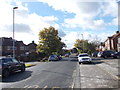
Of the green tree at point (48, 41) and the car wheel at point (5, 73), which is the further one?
the green tree at point (48, 41)

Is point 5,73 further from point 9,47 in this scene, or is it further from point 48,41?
point 9,47

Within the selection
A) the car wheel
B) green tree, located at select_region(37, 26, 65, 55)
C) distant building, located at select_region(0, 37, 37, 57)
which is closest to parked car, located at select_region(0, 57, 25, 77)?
the car wheel

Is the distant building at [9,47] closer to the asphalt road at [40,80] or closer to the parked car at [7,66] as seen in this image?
the parked car at [7,66]

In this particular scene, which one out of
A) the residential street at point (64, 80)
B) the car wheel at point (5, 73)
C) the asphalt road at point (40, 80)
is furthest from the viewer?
the car wheel at point (5, 73)

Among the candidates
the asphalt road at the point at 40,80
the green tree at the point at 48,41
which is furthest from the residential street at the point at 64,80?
the green tree at the point at 48,41

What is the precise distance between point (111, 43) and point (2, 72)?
6171 cm

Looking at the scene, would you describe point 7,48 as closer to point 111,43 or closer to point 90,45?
point 90,45

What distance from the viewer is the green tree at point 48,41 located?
172 ft

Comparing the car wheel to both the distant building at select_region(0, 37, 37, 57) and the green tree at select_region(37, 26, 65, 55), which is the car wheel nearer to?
the green tree at select_region(37, 26, 65, 55)

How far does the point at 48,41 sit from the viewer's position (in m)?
53.3

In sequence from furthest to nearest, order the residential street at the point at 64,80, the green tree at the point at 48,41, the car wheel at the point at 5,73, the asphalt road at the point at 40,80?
the green tree at the point at 48,41
the car wheel at the point at 5,73
the asphalt road at the point at 40,80
the residential street at the point at 64,80

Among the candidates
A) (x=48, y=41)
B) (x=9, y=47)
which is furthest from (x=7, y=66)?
(x=9, y=47)

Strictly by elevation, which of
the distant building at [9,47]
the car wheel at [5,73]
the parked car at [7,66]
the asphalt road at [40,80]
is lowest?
the asphalt road at [40,80]

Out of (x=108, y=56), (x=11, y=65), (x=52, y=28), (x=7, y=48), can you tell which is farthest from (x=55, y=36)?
(x=11, y=65)
